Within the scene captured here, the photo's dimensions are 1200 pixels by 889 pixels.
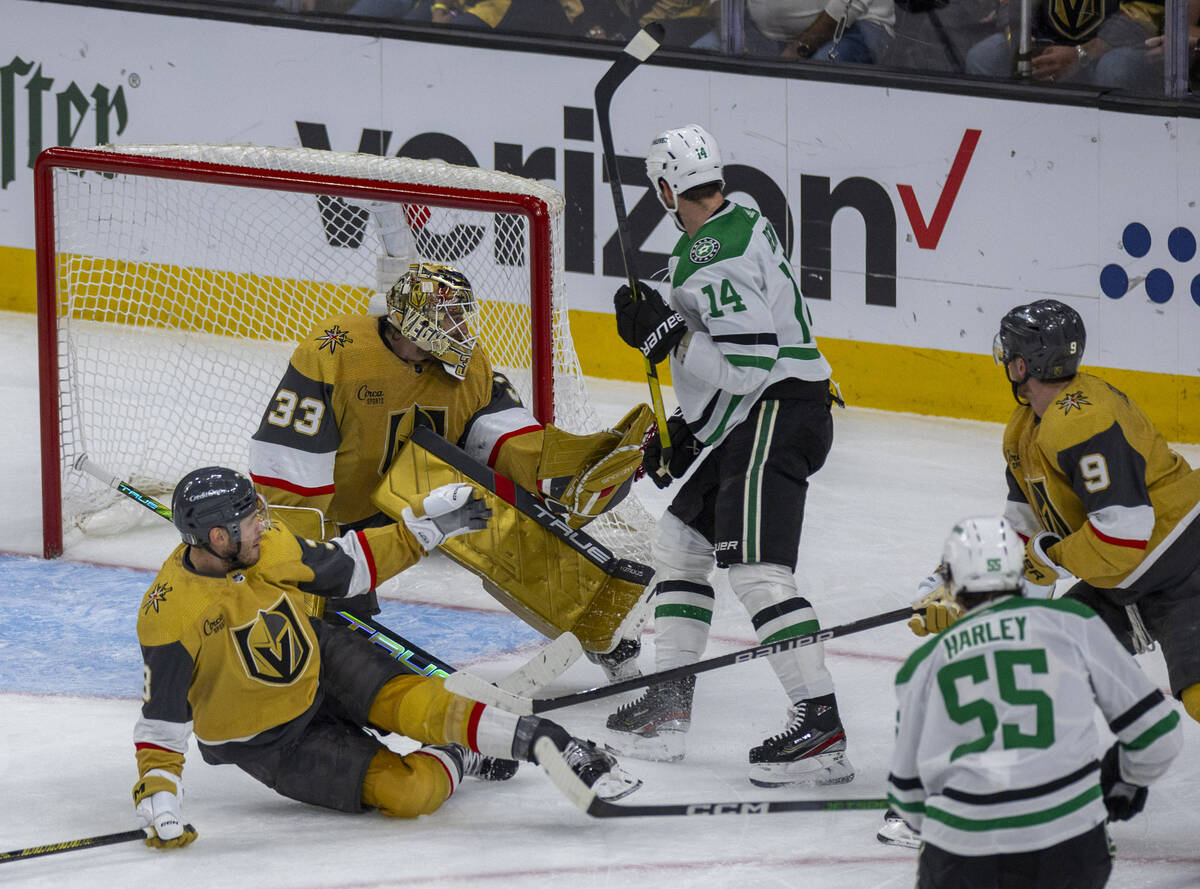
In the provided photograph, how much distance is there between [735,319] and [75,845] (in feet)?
Result: 5.42

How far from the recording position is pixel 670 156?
3.91 m

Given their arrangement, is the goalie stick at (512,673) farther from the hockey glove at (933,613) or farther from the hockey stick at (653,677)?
the hockey glove at (933,613)

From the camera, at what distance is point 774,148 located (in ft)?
21.5

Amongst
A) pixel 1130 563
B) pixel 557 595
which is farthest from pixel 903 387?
pixel 1130 563

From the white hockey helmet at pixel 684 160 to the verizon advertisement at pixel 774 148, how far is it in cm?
256

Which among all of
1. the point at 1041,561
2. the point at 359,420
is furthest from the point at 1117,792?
the point at 359,420

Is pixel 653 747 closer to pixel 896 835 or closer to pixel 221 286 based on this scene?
pixel 896 835

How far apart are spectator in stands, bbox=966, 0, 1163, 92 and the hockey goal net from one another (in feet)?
6.18

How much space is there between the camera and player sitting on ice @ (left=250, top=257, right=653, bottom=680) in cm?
406

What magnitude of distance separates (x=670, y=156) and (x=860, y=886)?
5.09 feet

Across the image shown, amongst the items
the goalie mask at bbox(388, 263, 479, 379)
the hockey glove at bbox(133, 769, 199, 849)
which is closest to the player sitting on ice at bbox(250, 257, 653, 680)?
the goalie mask at bbox(388, 263, 479, 379)

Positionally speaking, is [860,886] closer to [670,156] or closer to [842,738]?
[842,738]

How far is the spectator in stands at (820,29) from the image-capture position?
6.36 m

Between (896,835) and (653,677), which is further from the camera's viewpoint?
(653,677)
